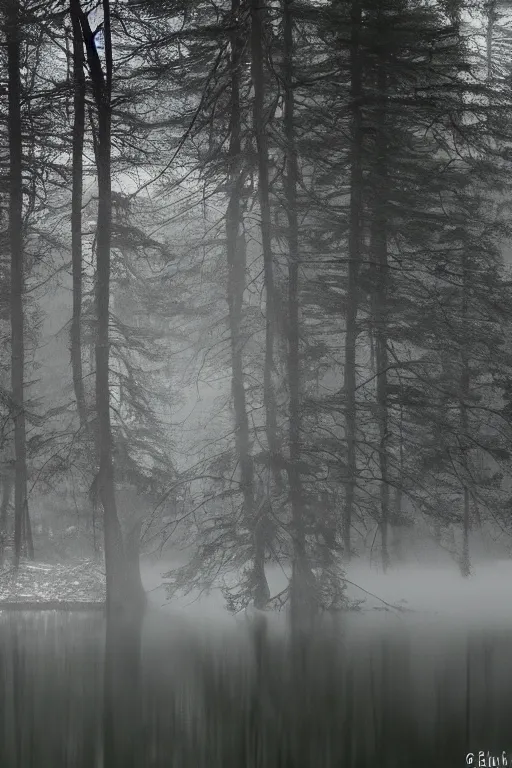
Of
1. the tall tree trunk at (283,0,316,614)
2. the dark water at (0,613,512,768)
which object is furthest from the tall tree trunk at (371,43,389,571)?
the dark water at (0,613,512,768)

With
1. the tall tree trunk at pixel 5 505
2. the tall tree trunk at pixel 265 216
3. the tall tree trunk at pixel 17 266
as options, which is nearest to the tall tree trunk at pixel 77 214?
the tall tree trunk at pixel 17 266

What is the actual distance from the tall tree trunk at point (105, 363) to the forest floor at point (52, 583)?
167cm

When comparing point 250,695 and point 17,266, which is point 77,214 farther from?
point 250,695

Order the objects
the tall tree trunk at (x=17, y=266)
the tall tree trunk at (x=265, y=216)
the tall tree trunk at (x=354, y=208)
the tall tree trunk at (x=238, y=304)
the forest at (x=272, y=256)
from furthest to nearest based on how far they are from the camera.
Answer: the tall tree trunk at (x=17, y=266) < the tall tree trunk at (x=354, y=208) < the forest at (x=272, y=256) < the tall tree trunk at (x=265, y=216) < the tall tree trunk at (x=238, y=304)

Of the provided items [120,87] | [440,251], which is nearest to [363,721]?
[440,251]

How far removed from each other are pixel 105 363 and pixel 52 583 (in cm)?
560

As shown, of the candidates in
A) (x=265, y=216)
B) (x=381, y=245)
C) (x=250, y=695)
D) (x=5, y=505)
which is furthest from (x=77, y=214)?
(x=250, y=695)

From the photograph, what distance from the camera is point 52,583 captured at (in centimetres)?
1839

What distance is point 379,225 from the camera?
771 inches

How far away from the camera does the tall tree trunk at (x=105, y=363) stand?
16.0 metres

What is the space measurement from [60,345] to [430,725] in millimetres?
25478

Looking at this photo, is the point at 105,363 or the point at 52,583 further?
the point at 52,583

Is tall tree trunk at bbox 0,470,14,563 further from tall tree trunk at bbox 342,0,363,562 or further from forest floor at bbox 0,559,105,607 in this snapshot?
tall tree trunk at bbox 342,0,363,562

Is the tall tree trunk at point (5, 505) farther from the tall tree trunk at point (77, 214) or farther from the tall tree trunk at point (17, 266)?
the tall tree trunk at point (77, 214)
